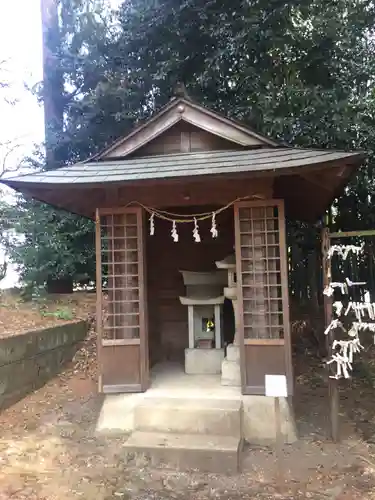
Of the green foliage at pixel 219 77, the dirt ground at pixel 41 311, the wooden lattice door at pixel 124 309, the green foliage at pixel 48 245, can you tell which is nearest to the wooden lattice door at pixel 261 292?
the wooden lattice door at pixel 124 309

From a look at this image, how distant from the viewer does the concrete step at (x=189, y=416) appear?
493cm

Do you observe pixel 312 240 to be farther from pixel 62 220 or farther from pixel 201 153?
pixel 62 220

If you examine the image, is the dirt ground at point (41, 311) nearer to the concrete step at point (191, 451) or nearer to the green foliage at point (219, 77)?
the green foliage at point (219, 77)

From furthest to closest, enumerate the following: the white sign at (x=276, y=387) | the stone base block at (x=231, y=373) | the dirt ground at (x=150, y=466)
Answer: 1. the stone base block at (x=231, y=373)
2. the white sign at (x=276, y=387)
3. the dirt ground at (x=150, y=466)

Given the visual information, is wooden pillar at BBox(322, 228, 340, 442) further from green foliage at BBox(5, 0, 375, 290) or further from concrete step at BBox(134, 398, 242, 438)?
green foliage at BBox(5, 0, 375, 290)

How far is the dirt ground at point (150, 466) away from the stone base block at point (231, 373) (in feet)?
3.14

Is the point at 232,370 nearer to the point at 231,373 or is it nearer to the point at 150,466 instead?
the point at 231,373

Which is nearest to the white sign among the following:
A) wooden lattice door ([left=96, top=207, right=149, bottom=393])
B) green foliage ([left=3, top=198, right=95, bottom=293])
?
wooden lattice door ([left=96, top=207, right=149, bottom=393])

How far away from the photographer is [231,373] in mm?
5848

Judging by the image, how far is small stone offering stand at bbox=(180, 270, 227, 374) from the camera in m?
6.57

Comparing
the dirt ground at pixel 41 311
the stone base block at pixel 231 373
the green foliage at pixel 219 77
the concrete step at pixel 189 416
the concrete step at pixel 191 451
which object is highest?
the green foliage at pixel 219 77

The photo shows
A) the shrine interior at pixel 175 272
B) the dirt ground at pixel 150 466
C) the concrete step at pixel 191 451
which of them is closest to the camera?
the dirt ground at pixel 150 466

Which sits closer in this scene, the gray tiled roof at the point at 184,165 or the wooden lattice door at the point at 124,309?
the gray tiled roof at the point at 184,165

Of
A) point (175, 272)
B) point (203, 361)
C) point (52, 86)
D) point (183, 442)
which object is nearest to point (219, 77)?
point (175, 272)
